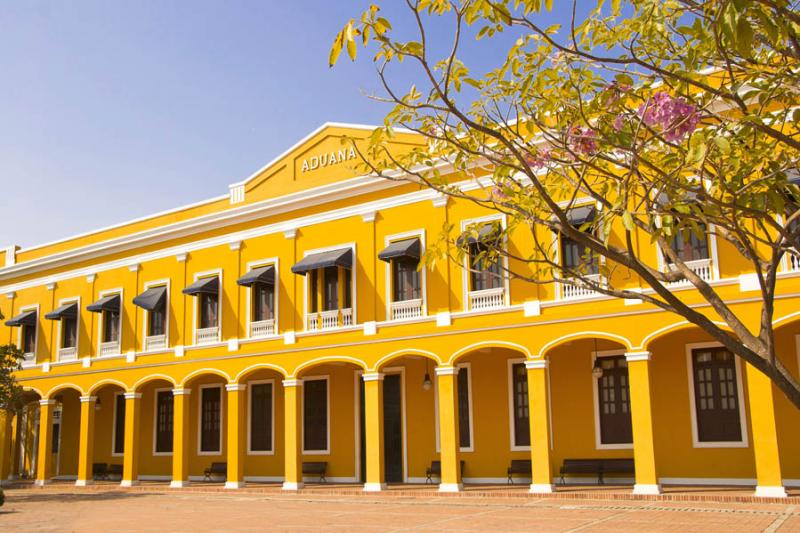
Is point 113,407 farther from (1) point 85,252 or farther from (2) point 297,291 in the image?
(2) point 297,291

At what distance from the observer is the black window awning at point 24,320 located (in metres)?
26.5

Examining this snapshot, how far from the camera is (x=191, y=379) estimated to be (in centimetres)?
2208

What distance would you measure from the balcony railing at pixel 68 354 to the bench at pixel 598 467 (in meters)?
16.1

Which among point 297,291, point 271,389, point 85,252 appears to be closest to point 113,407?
point 85,252

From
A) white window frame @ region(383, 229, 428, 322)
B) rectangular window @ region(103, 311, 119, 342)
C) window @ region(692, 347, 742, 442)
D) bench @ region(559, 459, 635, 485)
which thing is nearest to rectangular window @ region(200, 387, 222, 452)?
rectangular window @ region(103, 311, 119, 342)

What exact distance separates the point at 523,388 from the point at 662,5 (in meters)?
13.2

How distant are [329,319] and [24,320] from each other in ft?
42.0

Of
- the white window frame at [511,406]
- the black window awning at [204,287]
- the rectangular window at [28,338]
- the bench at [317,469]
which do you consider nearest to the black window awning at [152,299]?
the black window awning at [204,287]

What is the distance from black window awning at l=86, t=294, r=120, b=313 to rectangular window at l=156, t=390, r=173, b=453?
3.27 metres

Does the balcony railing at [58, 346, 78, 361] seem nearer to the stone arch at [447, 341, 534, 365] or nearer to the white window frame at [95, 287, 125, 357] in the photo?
the white window frame at [95, 287, 125, 357]

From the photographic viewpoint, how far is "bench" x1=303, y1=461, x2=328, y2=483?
2091 cm

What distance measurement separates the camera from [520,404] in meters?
18.5

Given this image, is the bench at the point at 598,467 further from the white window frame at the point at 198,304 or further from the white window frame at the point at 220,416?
the white window frame at the point at 220,416

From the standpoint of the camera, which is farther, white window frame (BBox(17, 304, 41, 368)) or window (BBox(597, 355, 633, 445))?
white window frame (BBox(17, 304, 41, 368))
